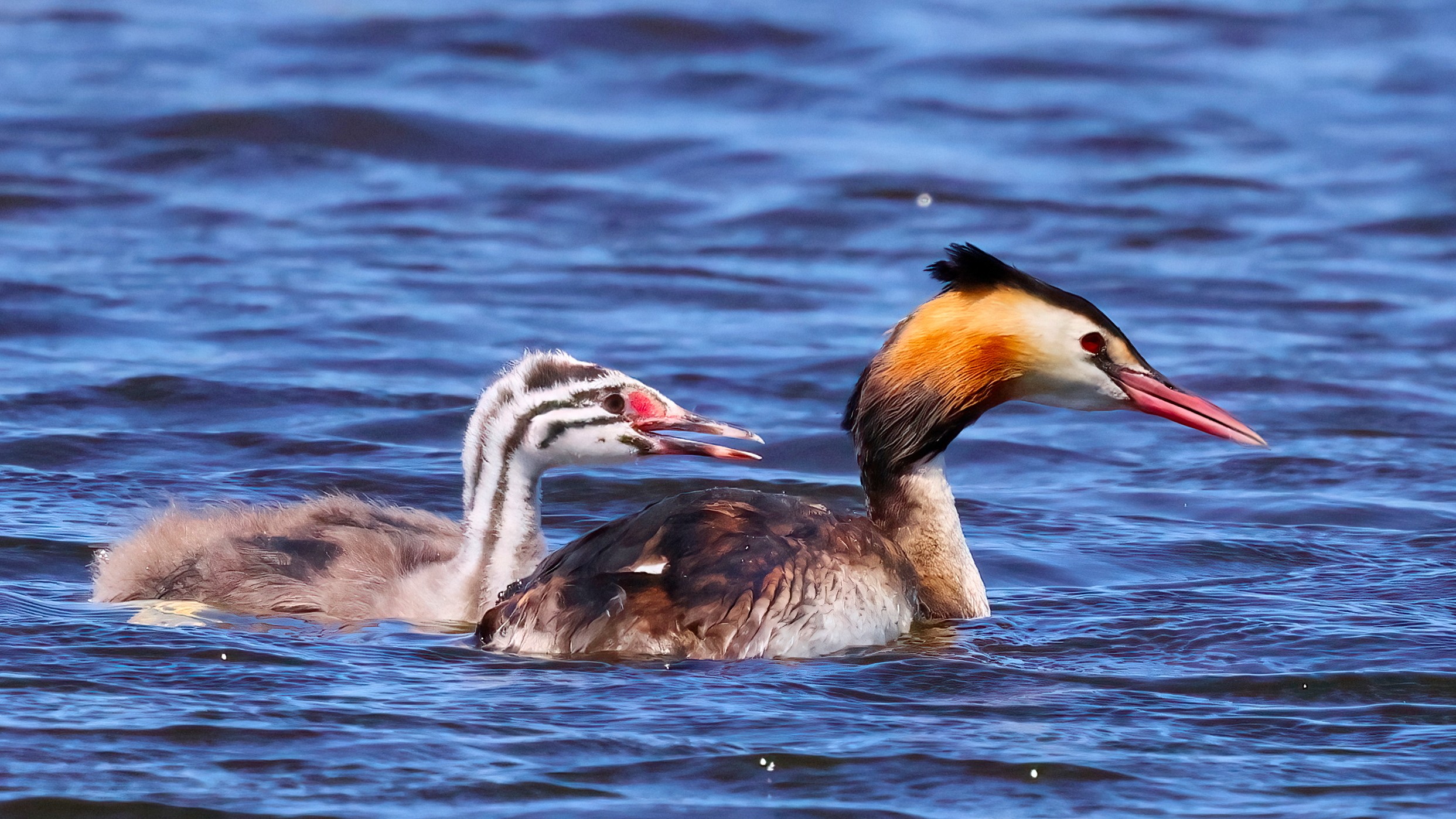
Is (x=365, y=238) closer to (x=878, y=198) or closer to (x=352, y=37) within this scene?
(x=878, y=198)

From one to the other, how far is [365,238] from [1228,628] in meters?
8.10

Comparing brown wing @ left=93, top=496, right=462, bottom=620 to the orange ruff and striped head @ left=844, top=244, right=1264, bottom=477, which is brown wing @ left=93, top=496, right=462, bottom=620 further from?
the orange ruff

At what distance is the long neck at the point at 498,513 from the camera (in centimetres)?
693

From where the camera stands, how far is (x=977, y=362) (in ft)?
23.0

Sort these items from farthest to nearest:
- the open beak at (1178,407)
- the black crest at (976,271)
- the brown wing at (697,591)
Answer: the open beak at (1178,407) < the black crest at (976,271) < the brown wing at (697,591)

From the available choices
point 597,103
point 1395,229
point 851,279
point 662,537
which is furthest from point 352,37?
point 662,537

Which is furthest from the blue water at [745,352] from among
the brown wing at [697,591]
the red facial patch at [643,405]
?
the red facial patch at [643,405]

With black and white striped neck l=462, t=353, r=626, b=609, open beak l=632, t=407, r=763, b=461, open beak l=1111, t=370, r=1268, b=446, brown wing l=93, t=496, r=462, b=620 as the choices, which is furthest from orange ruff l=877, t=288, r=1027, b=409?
brown wing l=93, t=496, r=462, b=620

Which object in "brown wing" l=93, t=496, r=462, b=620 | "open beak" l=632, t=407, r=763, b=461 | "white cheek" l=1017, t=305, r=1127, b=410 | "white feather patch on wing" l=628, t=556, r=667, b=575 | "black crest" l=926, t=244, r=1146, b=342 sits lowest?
"brown wing" l=93, t=496, r=462, b=620

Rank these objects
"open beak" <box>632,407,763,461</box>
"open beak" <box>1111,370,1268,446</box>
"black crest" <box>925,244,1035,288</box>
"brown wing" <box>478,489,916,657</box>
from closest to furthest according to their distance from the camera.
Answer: "brown wing" <box>478,489,916,657</box> → "open beak" <box>632,407,763,461</box> → "black crest" <box>925,244,1035,288</box> → "open beak" <box>1111,370,1268,446</box>

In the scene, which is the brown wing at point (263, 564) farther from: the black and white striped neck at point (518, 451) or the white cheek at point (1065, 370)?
the white cheek at point (1065, 370)

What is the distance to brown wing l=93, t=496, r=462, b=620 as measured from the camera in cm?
687

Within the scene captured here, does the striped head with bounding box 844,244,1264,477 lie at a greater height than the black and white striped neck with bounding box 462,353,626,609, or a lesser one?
greater

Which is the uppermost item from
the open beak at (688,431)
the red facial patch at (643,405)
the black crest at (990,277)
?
the black crest at (990,277)
